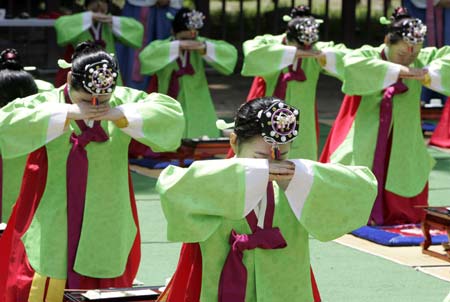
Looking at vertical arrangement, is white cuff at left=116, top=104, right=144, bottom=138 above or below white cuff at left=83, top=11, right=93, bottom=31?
above

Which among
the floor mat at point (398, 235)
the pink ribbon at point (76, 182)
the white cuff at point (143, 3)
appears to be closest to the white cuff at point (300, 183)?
the pink ribbon at point (76, 182)

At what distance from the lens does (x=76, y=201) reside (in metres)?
5.70

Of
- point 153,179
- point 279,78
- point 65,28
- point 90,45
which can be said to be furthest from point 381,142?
point 65,28

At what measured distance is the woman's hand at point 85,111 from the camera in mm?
5434

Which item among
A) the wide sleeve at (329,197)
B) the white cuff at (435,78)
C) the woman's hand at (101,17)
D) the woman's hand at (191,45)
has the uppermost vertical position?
the wide sleeve at (329,197)

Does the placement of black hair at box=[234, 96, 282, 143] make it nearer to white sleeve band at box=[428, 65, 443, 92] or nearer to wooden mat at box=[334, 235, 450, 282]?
wooden mat at box=[334, 235, 450, 282]

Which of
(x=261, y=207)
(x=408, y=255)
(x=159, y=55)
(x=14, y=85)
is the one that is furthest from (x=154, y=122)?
(x=159, y=55)

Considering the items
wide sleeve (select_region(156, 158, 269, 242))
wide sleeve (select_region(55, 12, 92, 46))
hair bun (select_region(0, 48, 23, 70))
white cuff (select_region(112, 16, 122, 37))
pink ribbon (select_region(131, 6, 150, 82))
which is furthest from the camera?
pink ribbon (select_region(131, 6, 150, 82))

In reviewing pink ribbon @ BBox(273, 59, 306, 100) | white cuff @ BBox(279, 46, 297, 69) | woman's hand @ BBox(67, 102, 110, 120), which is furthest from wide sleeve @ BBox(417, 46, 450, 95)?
woman's hand @ BBox(67, 102, 110, 120)

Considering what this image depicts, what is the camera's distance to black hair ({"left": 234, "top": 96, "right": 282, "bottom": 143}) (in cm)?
435

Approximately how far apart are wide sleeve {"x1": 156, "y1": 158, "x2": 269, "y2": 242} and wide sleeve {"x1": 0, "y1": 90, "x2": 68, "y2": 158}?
1.27 metres

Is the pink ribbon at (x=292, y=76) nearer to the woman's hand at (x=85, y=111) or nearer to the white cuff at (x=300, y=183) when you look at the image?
the woman's hand at (x=85, y=111)

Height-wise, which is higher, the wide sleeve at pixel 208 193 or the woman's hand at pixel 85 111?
the wide sleeve at pixel 208 193

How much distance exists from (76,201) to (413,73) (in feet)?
9.19
